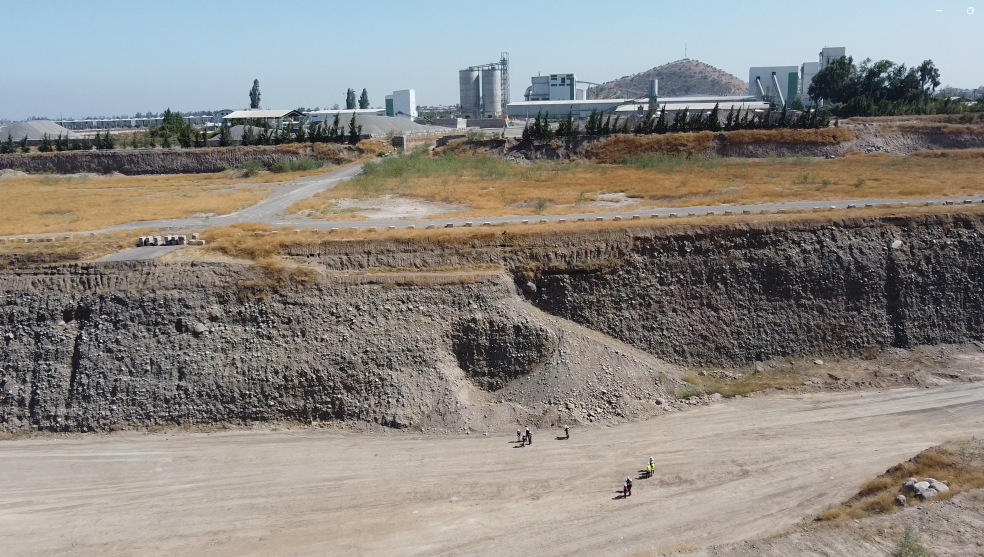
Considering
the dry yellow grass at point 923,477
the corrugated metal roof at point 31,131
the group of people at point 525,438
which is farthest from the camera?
the corrugated metal roof at point 31,131

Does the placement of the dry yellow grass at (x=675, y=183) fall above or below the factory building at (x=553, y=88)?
below

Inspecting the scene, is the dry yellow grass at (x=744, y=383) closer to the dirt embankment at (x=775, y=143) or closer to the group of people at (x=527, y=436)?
the group of people at (x=527, y=436)

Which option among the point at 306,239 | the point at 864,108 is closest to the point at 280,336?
the point at 306,239

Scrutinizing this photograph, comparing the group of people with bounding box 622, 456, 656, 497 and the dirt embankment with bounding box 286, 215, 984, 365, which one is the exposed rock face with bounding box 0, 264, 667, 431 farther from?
the group of people with bounding box 622, 456, 656, 497

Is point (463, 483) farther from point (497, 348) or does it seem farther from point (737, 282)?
point (737, 282)

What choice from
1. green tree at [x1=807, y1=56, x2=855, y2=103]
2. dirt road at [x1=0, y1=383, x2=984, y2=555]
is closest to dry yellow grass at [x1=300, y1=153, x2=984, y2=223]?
dirt road at [x1=0, y1=383, x2=984, y2=555]

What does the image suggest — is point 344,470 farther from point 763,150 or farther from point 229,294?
point 763,150

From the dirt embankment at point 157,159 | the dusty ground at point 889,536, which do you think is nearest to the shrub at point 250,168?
the dirt embankment at point 157,159

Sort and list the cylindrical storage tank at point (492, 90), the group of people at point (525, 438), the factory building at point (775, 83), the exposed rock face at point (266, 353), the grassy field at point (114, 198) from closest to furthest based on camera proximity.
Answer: the group of people at point (525, 438), the exposed rock face at point (266, 353), the grassy field at point (114, 198), the factory building at point (775, 83), the cylindrical storage tank at point (492, 90)
